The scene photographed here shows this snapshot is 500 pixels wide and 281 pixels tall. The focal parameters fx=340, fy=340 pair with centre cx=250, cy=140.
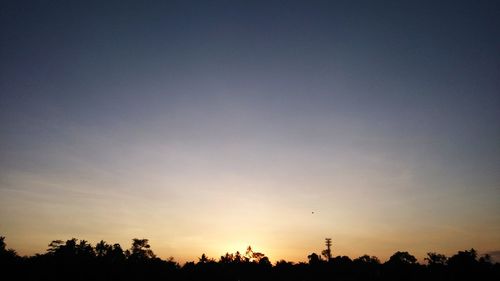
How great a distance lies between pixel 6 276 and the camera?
44.8 meters

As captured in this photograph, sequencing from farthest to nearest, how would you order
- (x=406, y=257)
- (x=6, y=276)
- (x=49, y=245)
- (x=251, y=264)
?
1. (x=406, y=257)
2. (x=251, y=264)
3. (x=49, y=245)
4. (x=6, y=276)

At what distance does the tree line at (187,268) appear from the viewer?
51438 millimetres

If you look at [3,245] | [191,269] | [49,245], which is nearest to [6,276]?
[3,245]

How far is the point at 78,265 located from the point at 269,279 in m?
59.7

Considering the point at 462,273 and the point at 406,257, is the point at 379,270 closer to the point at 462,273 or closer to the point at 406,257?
the point at 462,273

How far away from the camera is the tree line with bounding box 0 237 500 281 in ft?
169

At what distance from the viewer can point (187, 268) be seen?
7838 centimetres

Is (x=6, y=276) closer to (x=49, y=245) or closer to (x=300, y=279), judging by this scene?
(x=49, y=245)

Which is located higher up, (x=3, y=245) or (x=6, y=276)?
(x=3, y=245)

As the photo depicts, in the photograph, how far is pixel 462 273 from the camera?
249ft

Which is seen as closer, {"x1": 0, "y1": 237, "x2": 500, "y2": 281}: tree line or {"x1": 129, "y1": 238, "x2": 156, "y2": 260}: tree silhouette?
{"x1": 0, "y1": 237, "x2": 500, "y2": 281}: tree line

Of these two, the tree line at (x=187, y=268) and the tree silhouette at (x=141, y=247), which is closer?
the tree line at (x=187, y=268)

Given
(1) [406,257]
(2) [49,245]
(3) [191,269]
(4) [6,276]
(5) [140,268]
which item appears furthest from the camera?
(1) [406,257]

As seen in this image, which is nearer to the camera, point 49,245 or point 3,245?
point 3,245
